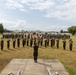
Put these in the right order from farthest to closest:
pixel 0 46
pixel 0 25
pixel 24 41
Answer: pixel 0 25, pixel 24 41, pixel 0 46

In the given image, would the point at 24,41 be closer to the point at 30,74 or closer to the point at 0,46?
the point at 0,46

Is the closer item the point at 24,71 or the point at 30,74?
the point at 30,74

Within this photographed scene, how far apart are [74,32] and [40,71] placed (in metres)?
90.6

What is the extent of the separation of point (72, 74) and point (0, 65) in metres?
5.14

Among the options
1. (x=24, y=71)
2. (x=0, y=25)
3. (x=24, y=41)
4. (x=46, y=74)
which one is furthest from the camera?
(x=0, y=25)

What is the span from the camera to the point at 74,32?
102 m

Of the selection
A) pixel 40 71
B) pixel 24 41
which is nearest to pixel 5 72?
pixel 40 71

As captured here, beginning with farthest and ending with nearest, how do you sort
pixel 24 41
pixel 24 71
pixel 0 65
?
pixel 24 41 → pixel 0 65 → pixel 24 71

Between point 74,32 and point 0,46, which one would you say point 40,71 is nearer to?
point 0,46

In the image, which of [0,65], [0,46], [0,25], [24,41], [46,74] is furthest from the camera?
[0,25]

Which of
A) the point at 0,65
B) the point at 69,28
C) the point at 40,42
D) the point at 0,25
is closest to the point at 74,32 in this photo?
the point at 69,28

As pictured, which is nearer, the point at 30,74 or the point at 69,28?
the point at 30,74

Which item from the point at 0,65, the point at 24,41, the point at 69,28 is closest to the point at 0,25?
the point at 69,28

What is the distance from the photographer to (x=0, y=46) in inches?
1108
